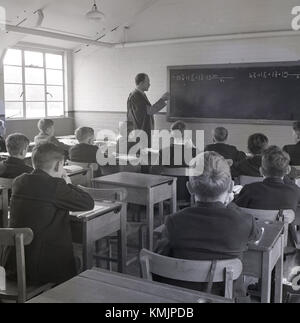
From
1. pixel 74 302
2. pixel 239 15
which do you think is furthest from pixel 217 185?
pixel 239 15

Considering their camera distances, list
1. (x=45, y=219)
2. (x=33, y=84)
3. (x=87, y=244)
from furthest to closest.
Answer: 1. (x=33, y=84)
2. (x=87, y=244)
3. (x=45, y=219)

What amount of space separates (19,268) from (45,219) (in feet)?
1.25

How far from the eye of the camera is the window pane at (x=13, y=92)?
8.21 metres

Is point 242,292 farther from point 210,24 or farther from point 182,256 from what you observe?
point 210,24

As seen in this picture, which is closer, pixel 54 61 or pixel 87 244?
pixel 87 244

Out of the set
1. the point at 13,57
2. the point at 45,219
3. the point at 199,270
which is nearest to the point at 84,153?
the point at 45,219

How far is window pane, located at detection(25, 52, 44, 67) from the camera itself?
8.62 metres

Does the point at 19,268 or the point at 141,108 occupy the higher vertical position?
the point at 141,108

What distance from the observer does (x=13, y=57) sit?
8.33m

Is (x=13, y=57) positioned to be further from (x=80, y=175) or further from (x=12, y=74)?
(x=80, y=175)

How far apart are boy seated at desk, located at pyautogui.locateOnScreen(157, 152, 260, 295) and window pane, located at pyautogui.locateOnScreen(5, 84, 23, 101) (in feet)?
22.6

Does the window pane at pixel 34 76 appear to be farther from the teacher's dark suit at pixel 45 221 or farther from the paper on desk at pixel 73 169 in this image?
the teacher's dark suit at pixel 45 221

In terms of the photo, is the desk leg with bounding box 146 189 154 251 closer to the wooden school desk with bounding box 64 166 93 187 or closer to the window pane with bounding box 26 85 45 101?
the wooden school desk with bounding box 64 166 93 187

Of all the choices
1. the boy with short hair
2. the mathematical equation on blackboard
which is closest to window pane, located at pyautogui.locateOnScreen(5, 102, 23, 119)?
the mathematical equation on blackboard
